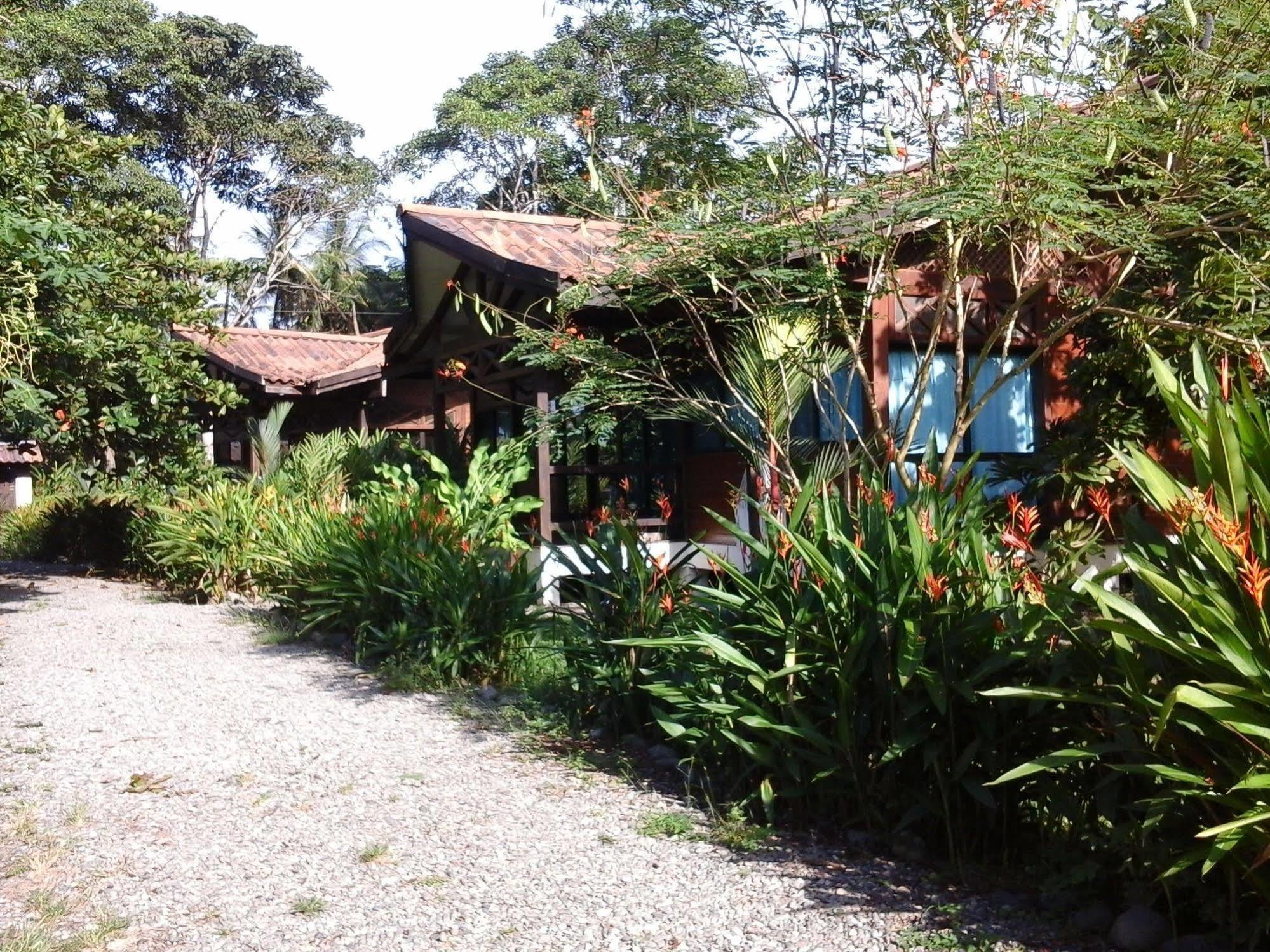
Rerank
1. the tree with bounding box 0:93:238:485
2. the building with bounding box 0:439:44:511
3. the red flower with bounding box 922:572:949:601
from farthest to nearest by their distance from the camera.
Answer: the building with bounding box 0:439:44:511 → the tree with bounding box 0:93:238:485 → the red flower with bounding box 922:572:949:601

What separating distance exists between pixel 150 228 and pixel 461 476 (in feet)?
13.8

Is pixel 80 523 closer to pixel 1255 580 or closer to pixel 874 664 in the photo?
pixel 874 664

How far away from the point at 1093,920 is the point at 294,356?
19.0 meters

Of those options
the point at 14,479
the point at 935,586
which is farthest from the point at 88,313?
the point at 14,479

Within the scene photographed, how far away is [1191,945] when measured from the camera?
11.0ft

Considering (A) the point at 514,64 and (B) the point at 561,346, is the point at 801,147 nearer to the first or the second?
(B) the point at 561,346

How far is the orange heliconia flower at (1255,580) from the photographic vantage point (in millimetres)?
2912

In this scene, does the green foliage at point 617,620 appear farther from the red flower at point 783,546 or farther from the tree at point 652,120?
the tree at point 652,120

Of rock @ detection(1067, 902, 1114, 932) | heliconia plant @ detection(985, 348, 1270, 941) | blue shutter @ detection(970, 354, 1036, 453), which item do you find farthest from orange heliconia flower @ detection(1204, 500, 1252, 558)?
blue shutter @ detection(970, 354, 1036, 453)

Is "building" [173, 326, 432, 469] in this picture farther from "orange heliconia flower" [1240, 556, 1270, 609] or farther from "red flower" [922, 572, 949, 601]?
"orange heliconia flower" [1240, 556, 1270, 609]

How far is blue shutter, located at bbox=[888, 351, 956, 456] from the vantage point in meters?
10.3

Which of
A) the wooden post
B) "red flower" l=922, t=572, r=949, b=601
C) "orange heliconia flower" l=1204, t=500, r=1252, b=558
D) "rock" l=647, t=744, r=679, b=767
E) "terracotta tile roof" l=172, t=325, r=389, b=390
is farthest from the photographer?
"terracotta tile roof" l=172, t=325, r=389, b=390

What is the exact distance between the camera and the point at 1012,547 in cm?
423

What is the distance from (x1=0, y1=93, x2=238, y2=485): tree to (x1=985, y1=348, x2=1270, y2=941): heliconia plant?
7390mm
